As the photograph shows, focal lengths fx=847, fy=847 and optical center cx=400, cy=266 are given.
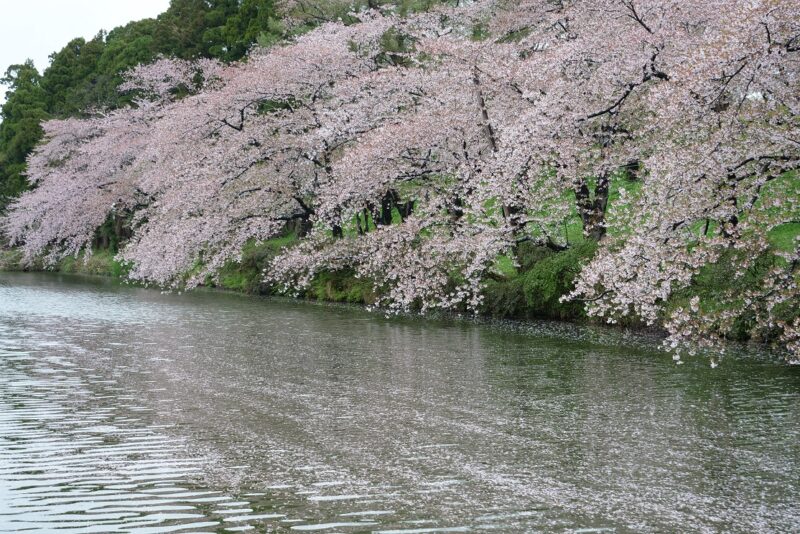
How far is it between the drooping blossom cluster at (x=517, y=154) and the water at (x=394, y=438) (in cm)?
195

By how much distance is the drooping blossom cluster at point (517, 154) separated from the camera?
1374cm

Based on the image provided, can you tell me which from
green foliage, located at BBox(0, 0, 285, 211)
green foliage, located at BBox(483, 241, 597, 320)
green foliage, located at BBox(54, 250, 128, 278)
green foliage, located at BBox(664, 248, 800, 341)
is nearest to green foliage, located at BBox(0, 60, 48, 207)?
green foliage, located at BBox(0, 0, 285, 211)

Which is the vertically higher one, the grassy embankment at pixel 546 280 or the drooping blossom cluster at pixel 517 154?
the drooping blossom cluster at pixel 517 154

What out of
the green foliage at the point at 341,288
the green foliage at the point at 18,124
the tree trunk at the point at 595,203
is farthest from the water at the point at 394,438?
the green foliage at the point at 18,124

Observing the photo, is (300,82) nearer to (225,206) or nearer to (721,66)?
(225,206)

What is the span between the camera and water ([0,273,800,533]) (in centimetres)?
720

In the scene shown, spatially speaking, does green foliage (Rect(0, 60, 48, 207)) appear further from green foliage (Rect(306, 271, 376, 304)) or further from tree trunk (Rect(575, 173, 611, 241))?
tree trunk (Rect(575, 173, 611, 241))

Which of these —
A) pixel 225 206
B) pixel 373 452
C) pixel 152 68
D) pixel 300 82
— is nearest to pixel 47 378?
pixel 373 452

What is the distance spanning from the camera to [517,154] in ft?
63.3

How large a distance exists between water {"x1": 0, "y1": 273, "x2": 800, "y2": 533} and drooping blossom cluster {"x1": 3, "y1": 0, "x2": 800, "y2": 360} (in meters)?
1.95

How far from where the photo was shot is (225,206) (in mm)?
30500

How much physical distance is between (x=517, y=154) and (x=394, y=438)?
1076 centimetres

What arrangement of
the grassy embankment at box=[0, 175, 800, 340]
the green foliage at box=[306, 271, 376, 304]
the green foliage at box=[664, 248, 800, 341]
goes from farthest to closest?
1. the green foliage at box=[306, 271, 376, 304]
2. the grassy embankment at box=[0, 175, 800, 340]
3. the green foliage at box=[664, 248, 800, 341]

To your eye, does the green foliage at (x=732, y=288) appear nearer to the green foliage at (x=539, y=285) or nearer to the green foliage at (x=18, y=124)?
the green foliage at (x=539, y=285)
